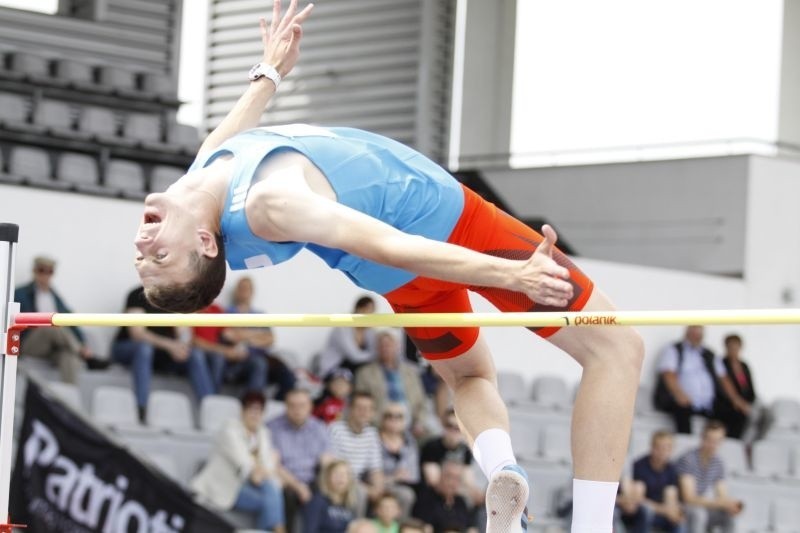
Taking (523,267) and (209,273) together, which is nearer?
(523,267)

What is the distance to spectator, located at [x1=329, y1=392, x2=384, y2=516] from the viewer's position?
26.4 feet

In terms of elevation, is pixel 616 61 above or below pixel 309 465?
above

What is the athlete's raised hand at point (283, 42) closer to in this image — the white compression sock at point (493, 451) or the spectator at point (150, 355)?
the white compression sock at point (493, 451)

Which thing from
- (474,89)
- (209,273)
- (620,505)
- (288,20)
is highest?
(474,89)

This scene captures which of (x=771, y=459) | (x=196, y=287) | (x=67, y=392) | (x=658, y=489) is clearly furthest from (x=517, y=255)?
(x=771, y=459)

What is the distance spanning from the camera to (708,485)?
9539 mm

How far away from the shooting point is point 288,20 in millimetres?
4082

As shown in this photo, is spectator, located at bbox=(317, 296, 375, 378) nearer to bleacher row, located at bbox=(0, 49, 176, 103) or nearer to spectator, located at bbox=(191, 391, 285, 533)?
spectator, located at bbox=(191, 391, 285, 533)

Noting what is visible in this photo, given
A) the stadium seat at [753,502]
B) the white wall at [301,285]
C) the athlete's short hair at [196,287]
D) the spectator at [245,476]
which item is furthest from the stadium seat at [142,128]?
the athlete's short hair at [196,287]

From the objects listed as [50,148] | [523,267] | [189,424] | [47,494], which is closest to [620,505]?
[189,424]

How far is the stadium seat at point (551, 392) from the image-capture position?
10430mm

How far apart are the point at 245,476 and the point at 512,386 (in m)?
3.17

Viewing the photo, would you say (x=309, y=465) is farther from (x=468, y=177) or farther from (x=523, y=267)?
(x=468, y=177)

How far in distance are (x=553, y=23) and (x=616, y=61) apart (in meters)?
0.74
